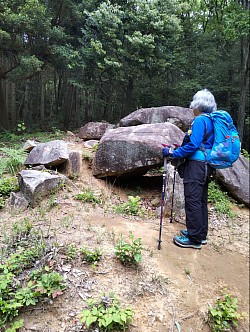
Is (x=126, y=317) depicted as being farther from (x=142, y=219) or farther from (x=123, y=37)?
(x=123, y=37)

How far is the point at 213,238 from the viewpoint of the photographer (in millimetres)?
4000

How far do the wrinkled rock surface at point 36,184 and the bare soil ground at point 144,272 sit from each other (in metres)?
0.21

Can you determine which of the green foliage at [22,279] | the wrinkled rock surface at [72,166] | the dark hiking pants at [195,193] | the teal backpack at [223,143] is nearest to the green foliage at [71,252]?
the green foliage at [22,279]

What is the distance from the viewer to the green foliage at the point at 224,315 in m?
2.29

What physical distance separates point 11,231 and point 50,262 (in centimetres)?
104

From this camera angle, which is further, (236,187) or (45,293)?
(236,187)

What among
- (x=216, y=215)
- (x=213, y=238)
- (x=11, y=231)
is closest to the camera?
(x=11, y=231)

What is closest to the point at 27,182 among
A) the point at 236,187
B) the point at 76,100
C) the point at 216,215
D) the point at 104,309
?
the point at 104,309

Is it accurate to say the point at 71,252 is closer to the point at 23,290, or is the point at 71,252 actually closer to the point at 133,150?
the point at 23,290

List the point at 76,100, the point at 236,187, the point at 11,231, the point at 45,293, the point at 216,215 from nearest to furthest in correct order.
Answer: the point at 45,293
the point at 11,231
the point at 216,215
the point at 236,187
the point at 76,100

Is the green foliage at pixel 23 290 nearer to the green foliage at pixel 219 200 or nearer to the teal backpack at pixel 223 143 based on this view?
the teal backpack at pixel 223 143

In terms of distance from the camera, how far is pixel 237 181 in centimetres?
570

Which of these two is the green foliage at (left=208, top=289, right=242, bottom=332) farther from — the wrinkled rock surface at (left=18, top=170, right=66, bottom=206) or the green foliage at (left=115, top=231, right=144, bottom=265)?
the wrinkled rock surface at (left=18, top=170, right=66, bottom=206)

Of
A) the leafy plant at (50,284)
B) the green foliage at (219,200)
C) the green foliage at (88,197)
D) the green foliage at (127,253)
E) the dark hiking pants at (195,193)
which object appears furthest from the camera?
the green foliage at (219,200)
